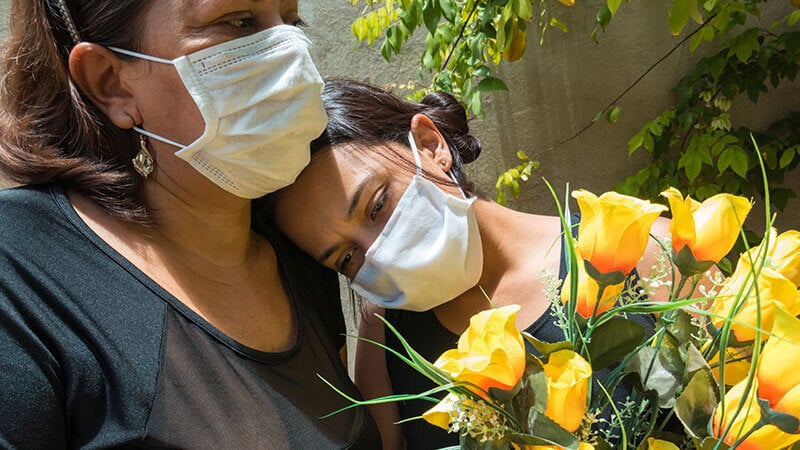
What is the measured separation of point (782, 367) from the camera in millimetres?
573

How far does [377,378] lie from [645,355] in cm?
99

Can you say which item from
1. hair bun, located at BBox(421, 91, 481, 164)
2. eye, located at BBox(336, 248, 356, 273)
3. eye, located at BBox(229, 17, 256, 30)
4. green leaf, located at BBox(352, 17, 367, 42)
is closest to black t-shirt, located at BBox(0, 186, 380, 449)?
eye, located at BBox(336, 248, 356, 273)

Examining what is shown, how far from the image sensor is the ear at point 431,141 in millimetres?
1508

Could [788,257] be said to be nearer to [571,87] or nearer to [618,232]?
[618,232]

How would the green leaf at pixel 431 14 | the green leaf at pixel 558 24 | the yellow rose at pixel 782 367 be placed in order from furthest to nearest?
the green leaf at pixel 558 24 → the green leaf at pixel 431 14 → the yellow rose at pixel 782 367

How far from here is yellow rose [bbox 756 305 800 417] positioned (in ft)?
1.85

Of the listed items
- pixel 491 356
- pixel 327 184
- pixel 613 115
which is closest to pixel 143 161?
pixel 327 184

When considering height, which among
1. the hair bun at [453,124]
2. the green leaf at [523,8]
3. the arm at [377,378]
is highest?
the green leaf at [523,8]

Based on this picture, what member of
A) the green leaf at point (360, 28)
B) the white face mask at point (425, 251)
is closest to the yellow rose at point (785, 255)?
the white face mask at point (425, 251)

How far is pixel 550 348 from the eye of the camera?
2.22 ft

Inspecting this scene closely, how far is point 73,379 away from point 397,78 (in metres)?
2.04

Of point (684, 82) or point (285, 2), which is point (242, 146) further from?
point (684, 82)

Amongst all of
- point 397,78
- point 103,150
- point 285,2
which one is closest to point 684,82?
point 397,78

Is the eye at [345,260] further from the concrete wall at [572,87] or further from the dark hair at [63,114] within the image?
the concrete wall at [572,87]
